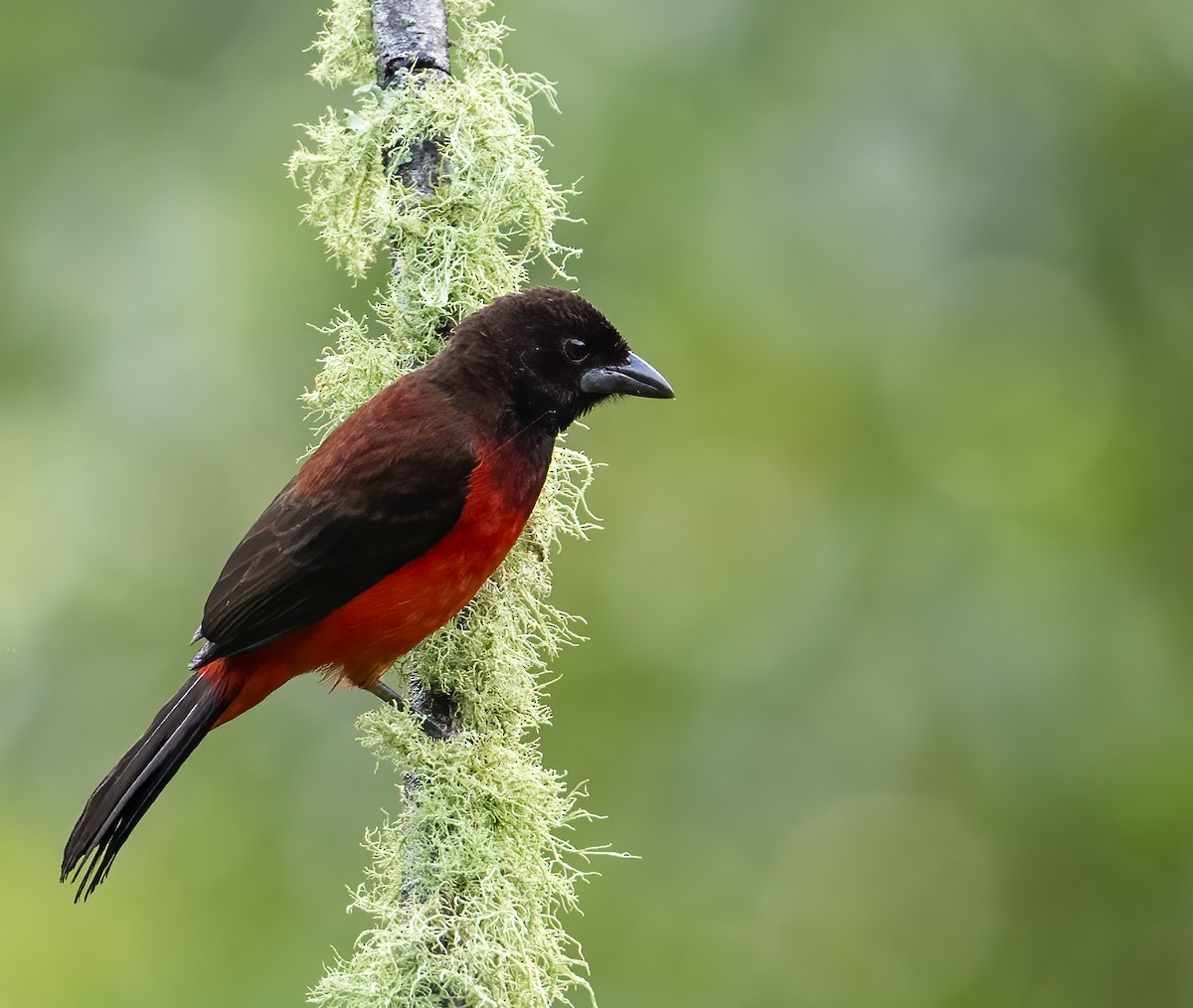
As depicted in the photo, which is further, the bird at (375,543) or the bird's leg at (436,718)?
the bird at (375,543)

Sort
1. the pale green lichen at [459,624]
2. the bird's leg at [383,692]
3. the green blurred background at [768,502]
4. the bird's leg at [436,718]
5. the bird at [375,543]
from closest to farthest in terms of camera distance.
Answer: the pale green lichen at [459,624]
the bird's leg at [436,718]
the bird at [375,543]
the bird's leg at [383,692]
the green blurred background at [768,502]

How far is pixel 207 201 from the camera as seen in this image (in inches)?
233

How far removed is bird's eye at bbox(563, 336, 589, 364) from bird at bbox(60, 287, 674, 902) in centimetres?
12

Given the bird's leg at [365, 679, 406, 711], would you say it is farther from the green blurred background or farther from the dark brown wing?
the green blurred background

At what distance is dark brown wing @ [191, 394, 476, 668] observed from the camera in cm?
349

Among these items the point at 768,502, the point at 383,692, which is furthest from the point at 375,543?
the point at 768,502

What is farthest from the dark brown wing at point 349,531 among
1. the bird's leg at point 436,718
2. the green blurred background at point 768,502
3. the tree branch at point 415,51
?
the green blurred background at point 768,502

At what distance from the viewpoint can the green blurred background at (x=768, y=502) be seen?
5.37 meters

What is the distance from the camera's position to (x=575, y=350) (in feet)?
12.4

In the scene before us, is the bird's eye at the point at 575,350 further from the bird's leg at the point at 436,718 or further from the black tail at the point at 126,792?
the black tail at the point at 126,792

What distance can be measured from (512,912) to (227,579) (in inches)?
45.2

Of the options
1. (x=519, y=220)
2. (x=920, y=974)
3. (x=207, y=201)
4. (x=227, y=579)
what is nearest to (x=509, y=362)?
(x=519, y=220)

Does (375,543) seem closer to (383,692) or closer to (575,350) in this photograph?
(383,692)

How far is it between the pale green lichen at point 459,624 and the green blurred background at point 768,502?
5.70ft
